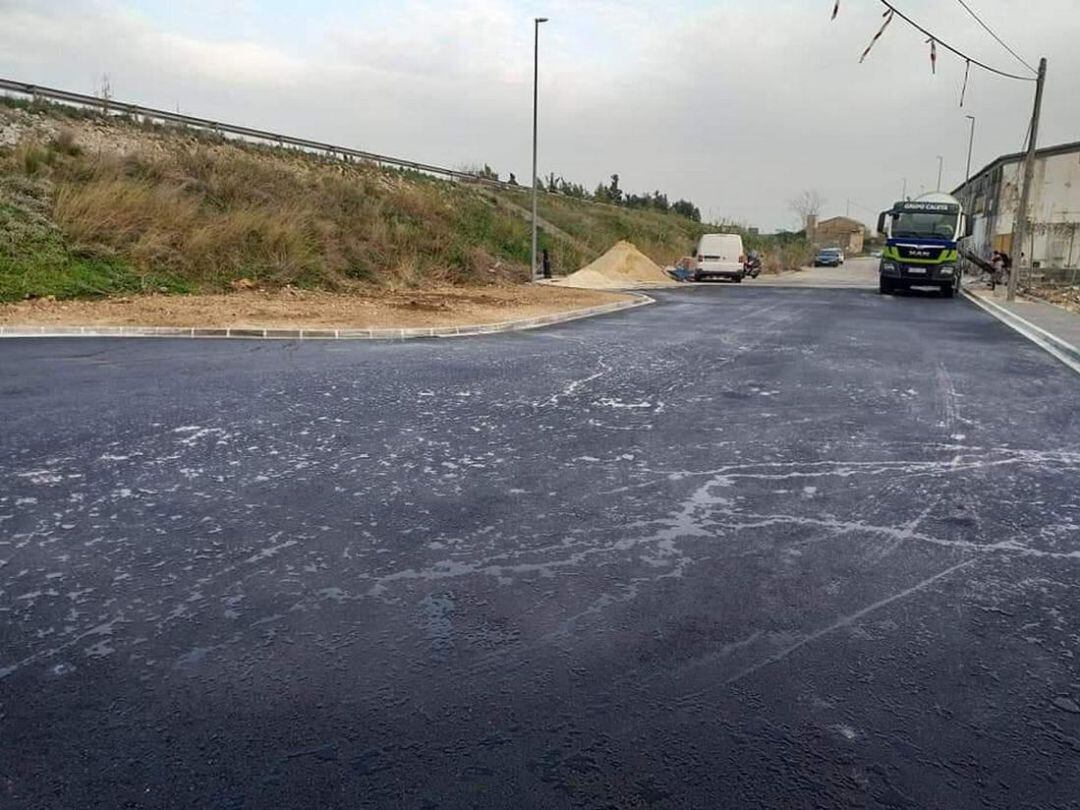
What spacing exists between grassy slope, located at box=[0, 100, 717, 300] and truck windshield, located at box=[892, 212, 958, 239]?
13.9 meters

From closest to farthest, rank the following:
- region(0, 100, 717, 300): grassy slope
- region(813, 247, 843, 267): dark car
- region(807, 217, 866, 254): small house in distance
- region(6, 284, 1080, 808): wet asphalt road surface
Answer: region(6, 284, 1080, 808): wet asphalt road surface, region(0, 100, 717, 300): grassy slope, region(813, 247, 843, 267): dark car, region(807, 217, 866, 254): small house in distance

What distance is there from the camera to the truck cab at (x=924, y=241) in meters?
24.9

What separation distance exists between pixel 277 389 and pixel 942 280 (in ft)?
76.2

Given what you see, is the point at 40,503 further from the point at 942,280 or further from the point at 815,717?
the point at 942,280

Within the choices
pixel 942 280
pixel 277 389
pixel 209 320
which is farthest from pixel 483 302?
pixel 942 280

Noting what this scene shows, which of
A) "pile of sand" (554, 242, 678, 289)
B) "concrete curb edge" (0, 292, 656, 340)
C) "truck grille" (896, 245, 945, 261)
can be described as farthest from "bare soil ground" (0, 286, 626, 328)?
"pile of sand" (554, 242, 678, 289)

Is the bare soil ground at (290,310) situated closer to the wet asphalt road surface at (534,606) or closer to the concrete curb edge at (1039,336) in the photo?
the wet asphalt road surface at (534,606)

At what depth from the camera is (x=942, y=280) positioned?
25.1m

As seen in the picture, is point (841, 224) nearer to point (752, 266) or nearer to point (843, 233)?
point (843, 233)

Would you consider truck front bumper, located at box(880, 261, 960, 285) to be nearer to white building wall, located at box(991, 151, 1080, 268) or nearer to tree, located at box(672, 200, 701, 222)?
white building wall, located at box(991, 151, 1080, 268)

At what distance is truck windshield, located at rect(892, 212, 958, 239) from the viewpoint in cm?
2492

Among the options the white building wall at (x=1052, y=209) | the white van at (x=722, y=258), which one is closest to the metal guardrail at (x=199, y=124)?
the white van at (x=722, y=258)

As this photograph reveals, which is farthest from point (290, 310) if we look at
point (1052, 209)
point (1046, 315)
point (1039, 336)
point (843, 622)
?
point (1052, 209)

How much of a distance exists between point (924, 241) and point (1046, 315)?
277 inches
